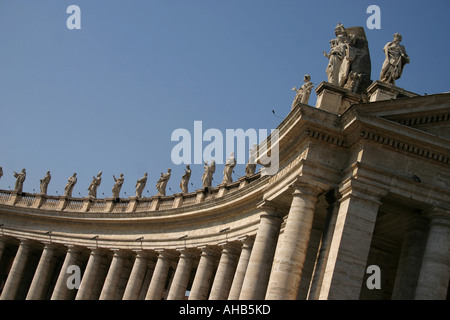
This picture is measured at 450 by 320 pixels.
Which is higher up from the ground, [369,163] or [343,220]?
[369,163]

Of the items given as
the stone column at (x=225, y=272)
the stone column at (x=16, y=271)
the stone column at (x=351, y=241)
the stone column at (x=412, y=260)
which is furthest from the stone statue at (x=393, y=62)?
the stone column at (x=16, y=271)

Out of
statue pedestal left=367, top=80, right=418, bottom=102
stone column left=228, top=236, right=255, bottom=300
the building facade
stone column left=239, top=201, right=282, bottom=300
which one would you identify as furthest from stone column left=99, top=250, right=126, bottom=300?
statue pedestal left=367, top=80, right=418, bottom=102

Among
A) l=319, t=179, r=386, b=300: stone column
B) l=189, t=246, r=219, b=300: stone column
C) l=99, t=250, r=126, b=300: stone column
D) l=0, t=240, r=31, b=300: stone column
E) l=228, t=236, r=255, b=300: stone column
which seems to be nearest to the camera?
l=319, t=179, r=386, b=300: stone column

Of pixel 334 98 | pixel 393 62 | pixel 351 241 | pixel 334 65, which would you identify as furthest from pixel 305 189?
pixel 393 62

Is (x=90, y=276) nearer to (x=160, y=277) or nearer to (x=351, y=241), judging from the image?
(x=160, y=277)

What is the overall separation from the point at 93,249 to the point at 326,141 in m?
39.0

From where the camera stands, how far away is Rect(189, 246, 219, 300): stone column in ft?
165

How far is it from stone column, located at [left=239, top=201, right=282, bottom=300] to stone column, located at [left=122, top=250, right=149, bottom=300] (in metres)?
22.7

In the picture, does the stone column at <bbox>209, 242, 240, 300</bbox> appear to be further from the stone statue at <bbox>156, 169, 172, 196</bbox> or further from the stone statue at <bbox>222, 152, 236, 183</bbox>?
the stone statue at <bbox>156, 169, 172, 196</bbox>

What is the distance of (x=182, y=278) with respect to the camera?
5369 centimetres

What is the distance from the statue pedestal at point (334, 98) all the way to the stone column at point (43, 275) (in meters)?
43.7
